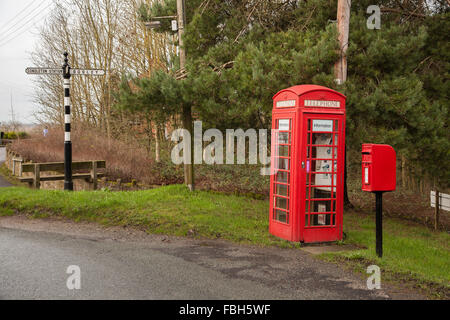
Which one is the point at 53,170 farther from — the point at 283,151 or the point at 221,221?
the point at 283,151

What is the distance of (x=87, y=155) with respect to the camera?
61.2 feet

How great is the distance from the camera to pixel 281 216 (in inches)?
297

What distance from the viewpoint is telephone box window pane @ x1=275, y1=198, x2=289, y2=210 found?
732 cm

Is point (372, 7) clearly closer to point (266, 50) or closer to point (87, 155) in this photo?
Answer: point (266, 50)

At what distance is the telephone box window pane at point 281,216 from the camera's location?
24.3 ft

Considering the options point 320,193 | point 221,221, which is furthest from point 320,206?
point 221,221

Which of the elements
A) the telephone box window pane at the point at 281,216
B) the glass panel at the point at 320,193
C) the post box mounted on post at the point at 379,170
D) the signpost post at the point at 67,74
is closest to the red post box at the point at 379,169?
the post box mounted on post at the point at 379,170

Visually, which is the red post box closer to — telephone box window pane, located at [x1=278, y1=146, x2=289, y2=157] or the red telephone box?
the red telephone box

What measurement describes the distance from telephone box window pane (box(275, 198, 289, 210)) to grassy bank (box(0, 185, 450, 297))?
0.57 meters

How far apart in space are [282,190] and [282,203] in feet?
0.77

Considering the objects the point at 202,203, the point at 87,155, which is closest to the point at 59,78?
the point at 87,155

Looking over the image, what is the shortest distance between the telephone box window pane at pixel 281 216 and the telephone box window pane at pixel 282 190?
0.33 meters

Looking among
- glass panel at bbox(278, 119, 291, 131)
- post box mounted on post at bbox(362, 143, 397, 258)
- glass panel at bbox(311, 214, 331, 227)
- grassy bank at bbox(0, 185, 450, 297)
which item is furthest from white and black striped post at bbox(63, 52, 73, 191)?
post box mounted on post at bbox(362, 143, 397, 258)

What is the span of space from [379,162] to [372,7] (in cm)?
611
